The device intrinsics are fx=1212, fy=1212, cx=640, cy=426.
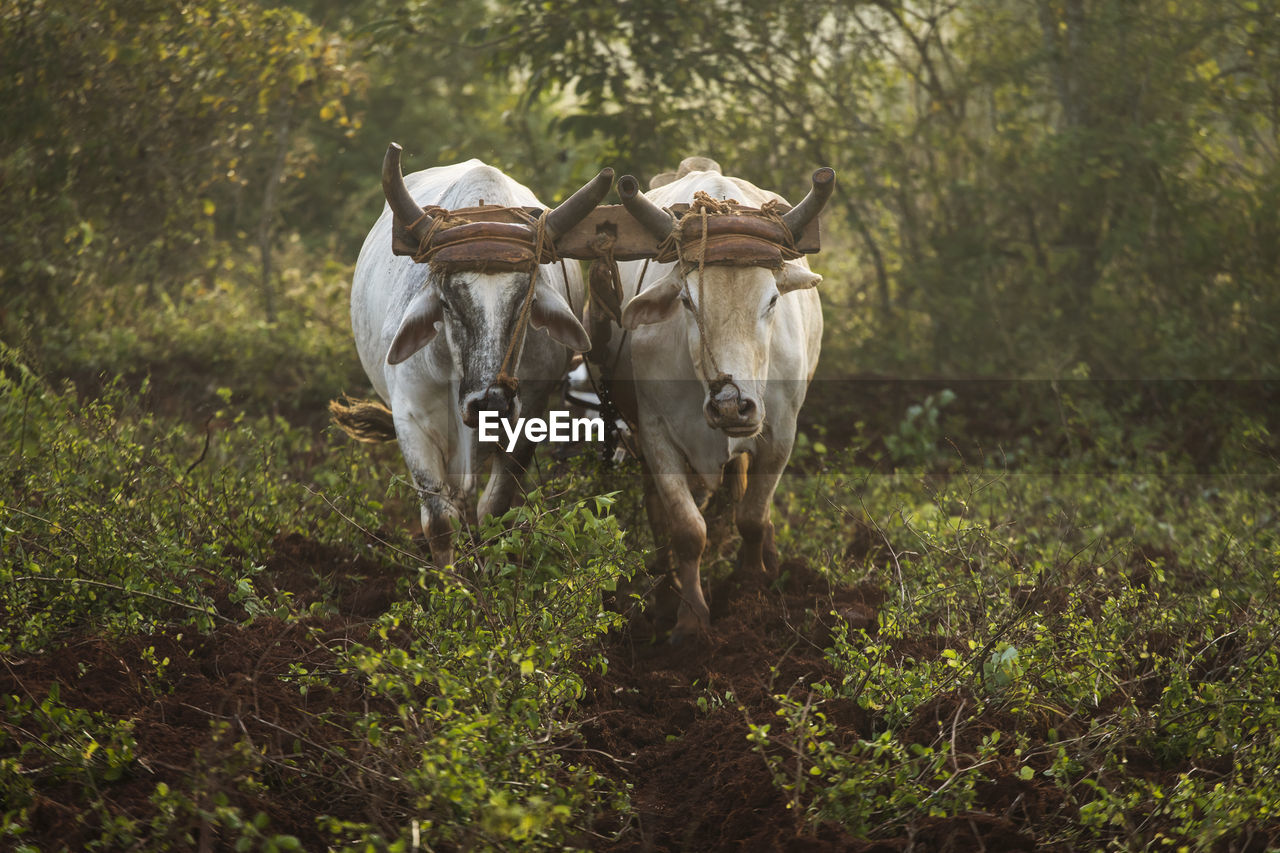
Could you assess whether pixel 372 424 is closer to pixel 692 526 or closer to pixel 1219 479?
pixel 692 526

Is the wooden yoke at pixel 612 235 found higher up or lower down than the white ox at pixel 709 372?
higher up

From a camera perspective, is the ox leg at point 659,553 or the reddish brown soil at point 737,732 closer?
the reddish brown soil at point 737,732

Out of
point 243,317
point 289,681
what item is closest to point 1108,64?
point 243,317

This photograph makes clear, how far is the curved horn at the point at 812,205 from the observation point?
14.6ft

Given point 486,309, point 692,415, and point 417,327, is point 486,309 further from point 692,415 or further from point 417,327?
point 692,415

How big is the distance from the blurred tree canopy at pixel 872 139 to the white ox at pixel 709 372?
3.92 meters

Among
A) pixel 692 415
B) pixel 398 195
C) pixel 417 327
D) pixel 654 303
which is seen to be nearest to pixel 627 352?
pixel 692 415

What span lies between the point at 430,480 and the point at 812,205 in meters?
1.81

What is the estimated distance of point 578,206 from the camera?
4.50 m

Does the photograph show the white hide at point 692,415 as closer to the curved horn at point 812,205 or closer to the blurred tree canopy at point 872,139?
the curved horn at point 812,205

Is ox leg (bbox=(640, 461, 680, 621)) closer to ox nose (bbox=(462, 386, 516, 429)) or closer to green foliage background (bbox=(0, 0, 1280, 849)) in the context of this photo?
green foliage background (bbox=(0, 0, 1280, 849))

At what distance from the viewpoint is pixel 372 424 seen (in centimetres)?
572

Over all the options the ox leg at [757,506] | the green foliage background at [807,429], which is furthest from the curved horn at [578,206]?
the ox leg at [757,506]

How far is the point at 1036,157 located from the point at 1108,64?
86 centimetres
